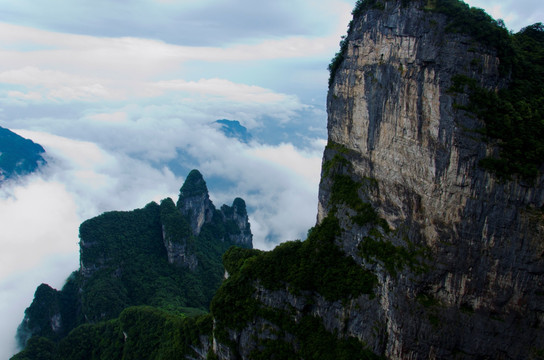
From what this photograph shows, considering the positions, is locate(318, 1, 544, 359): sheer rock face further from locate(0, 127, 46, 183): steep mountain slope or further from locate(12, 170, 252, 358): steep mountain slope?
locate(0, 127, 46, 183): steep mountain slope

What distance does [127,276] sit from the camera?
5747cm

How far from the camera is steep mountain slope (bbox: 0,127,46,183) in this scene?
357ft

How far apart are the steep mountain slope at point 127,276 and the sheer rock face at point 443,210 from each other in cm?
3762

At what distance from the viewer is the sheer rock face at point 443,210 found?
17.4 m

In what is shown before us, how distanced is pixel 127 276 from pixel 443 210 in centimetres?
5173

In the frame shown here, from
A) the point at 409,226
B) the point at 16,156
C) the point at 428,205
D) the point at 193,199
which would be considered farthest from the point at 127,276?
the point at 16,156

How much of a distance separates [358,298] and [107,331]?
35425mm

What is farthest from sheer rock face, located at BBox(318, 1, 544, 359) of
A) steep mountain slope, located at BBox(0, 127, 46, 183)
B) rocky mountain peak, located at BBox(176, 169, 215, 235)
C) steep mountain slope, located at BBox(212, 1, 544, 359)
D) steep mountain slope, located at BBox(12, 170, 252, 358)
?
steep mountain slope, located at BBox(0, 127, 46, 183)

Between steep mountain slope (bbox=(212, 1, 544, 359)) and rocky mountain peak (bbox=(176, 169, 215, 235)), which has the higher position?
steep mountain slope (bbox=(212, 1, 544, 359))

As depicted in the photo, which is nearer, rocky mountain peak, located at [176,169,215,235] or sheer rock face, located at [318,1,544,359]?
sheer rock face, located at [318,1,544,359]

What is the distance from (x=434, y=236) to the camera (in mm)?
19375

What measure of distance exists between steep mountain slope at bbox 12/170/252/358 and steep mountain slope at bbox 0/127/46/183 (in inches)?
2589

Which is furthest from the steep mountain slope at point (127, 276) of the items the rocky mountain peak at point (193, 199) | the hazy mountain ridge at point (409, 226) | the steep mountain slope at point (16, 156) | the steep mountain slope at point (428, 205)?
the steep mountain slope at point (16, 156)

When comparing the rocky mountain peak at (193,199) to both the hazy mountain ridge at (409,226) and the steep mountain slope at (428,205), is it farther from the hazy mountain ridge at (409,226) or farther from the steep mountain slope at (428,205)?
the steep mountain slope at (428,205)
